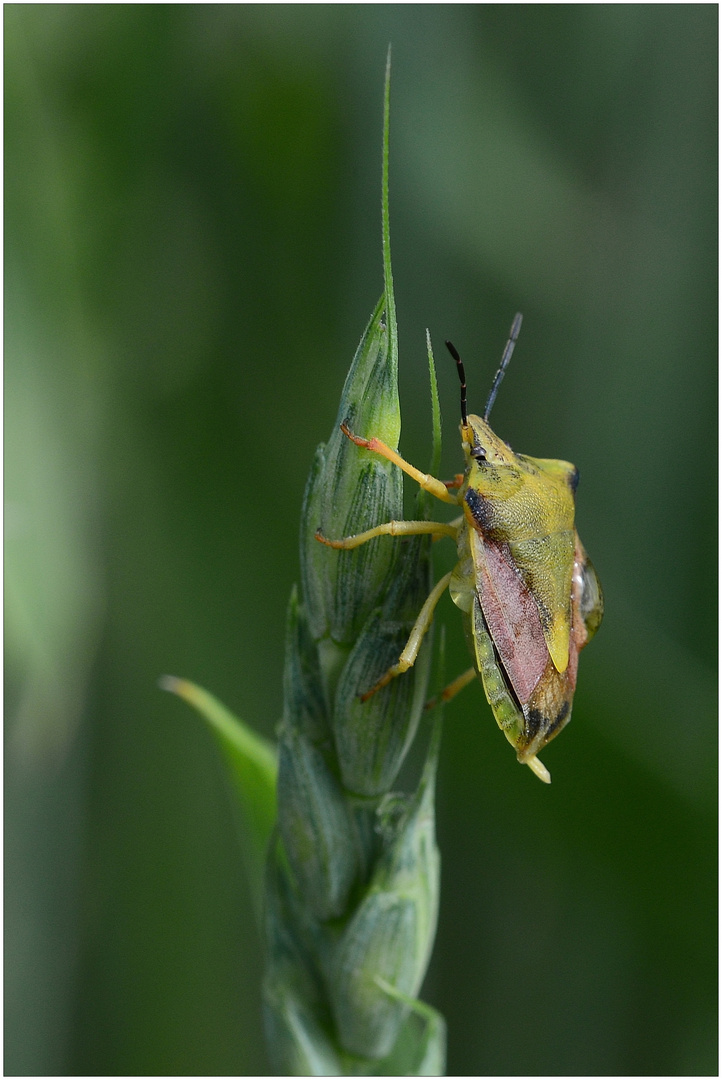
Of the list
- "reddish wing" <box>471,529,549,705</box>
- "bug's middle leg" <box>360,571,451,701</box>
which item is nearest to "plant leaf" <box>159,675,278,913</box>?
"bug's middle leg" <box>360,571,451,701</box>

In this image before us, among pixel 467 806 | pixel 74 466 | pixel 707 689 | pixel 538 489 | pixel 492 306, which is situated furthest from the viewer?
pixel 492 306

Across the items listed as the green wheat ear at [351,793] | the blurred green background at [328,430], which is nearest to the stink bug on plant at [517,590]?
the green wheat ear at [351,793]

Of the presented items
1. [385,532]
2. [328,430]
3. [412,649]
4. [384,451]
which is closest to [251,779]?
[412,649]

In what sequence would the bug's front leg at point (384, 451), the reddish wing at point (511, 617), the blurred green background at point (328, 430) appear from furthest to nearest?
the blurred green background at point (328, 430)
the reddish wing at point (511, 617)
the bug's front leg at point (384, 451)

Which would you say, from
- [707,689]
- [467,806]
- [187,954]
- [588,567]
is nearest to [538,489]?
[588,567]

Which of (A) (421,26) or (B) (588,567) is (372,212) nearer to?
(A) (421,26)

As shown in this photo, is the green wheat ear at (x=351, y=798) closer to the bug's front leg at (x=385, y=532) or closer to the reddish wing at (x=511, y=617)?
the bug's front leg at (x=385, y=532)
